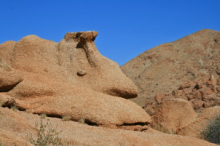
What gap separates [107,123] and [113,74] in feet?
7.30

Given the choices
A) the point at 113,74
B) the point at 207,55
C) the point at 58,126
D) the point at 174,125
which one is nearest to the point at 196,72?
the point at 207,55

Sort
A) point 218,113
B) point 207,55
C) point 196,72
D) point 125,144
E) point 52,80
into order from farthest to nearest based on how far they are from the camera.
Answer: point 207,55, point 196,72, point 218,113, point 52,80, point 125,144

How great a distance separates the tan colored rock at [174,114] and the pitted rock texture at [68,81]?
3.54m

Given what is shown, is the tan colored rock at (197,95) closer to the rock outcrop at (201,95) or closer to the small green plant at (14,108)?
the rock outcrop at (201,95)

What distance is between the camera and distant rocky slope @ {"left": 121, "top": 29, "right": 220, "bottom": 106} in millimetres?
57812

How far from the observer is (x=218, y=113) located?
50.0 feet

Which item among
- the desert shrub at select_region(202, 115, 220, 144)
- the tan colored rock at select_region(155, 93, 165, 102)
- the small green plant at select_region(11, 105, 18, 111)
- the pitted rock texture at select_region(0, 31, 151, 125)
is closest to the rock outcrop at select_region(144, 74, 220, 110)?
the tan colored rock at select_region(155, 93, 165, 102)

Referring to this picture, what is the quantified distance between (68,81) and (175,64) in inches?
2044

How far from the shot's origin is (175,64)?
63375 mm

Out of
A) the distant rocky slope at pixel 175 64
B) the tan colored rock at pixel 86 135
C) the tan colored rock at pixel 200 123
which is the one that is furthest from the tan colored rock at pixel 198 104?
the distant rocky slope at pixel 175 64

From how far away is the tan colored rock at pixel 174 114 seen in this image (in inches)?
634

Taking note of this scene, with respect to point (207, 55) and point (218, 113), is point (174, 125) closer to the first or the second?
point (218, 113)

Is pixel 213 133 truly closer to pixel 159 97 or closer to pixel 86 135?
pixel 86 135

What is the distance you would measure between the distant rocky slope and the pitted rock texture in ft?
134
